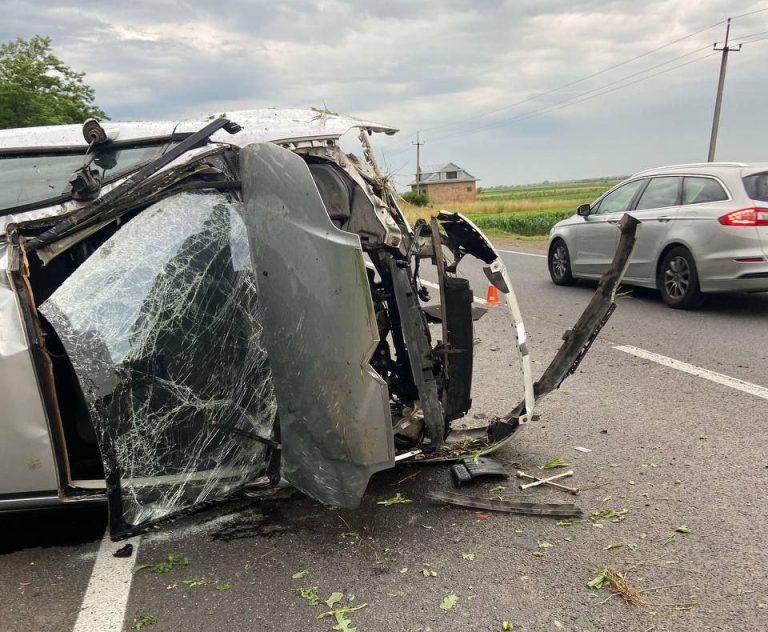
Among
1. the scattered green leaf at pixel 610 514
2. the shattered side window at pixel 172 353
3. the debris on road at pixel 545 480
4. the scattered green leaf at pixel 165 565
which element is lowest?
the scattered green leaf at pixel 165 565

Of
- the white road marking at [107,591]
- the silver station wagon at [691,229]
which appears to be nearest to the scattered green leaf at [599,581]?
the white road marking at [107,591]

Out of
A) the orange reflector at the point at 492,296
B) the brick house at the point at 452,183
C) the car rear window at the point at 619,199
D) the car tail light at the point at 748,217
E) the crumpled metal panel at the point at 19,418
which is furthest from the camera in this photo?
the brick house at the point at 452,183

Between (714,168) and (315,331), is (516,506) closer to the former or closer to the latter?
(315,331)

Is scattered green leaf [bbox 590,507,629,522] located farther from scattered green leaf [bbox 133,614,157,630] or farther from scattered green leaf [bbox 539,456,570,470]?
scattered green leaf [bbox 133,614,157,630]

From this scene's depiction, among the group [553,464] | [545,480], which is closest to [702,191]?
[553,464]

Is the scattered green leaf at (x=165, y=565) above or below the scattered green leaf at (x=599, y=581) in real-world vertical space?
below

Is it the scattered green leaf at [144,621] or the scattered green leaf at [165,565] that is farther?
the scattered green leaf at [165,565]

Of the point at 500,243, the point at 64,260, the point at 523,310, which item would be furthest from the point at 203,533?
the point at 500,243

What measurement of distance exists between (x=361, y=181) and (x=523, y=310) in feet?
18.2

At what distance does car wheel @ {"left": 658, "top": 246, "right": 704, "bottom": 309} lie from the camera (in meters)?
7.66

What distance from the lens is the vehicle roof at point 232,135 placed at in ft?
10.1

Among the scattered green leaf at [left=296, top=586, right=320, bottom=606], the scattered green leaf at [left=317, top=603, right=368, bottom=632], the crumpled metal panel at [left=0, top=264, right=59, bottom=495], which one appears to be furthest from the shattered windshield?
the scattered green leaf at [left=317, top=603, right=368, bottom=632]

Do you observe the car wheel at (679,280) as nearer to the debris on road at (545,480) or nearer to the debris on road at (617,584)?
the debris on road at (545,480)

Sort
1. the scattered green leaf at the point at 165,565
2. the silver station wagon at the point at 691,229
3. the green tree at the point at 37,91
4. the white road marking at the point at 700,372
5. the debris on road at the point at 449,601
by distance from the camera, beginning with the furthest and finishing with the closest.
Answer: the green tree at the point at 37,91 < the silver station wagon at the point at 691,229 < the white road marking at the point at 700,372 < the scattered green leaf at the point at 165,565 < the debris on road at the point at 449,601
